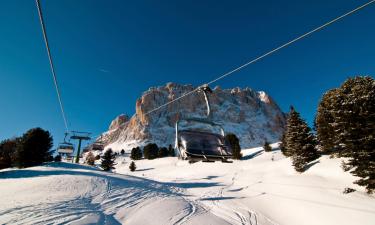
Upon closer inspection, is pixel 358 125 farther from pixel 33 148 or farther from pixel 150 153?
pixel 150 153

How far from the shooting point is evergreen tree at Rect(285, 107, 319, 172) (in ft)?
92.3

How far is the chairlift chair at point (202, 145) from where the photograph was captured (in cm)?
865

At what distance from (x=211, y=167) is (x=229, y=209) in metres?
31.2

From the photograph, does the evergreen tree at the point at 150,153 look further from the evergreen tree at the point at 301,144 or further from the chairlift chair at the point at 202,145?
the chairlift chair at the point at 202,145

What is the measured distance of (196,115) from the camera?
175 metres

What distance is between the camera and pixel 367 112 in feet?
56.2

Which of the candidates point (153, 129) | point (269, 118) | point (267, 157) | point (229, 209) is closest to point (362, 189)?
point (229, 209)

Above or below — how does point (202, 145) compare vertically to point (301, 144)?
below

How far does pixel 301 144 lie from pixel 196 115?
146176 millimetres

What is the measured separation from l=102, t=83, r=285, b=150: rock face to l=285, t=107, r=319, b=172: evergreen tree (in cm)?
12430

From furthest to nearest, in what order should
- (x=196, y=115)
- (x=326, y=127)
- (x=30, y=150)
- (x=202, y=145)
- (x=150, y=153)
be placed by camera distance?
(x=196, y=115)
(x=150, y=153)
(x=30, y=150)
(x=326, y=127)
(x=202, y=145)

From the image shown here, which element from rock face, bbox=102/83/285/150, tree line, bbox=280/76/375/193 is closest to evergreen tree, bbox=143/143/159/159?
tree line, bbox=280/76/375/193

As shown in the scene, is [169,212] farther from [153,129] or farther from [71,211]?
[153,129]

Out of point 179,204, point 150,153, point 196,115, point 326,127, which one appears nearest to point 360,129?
point 326,127
